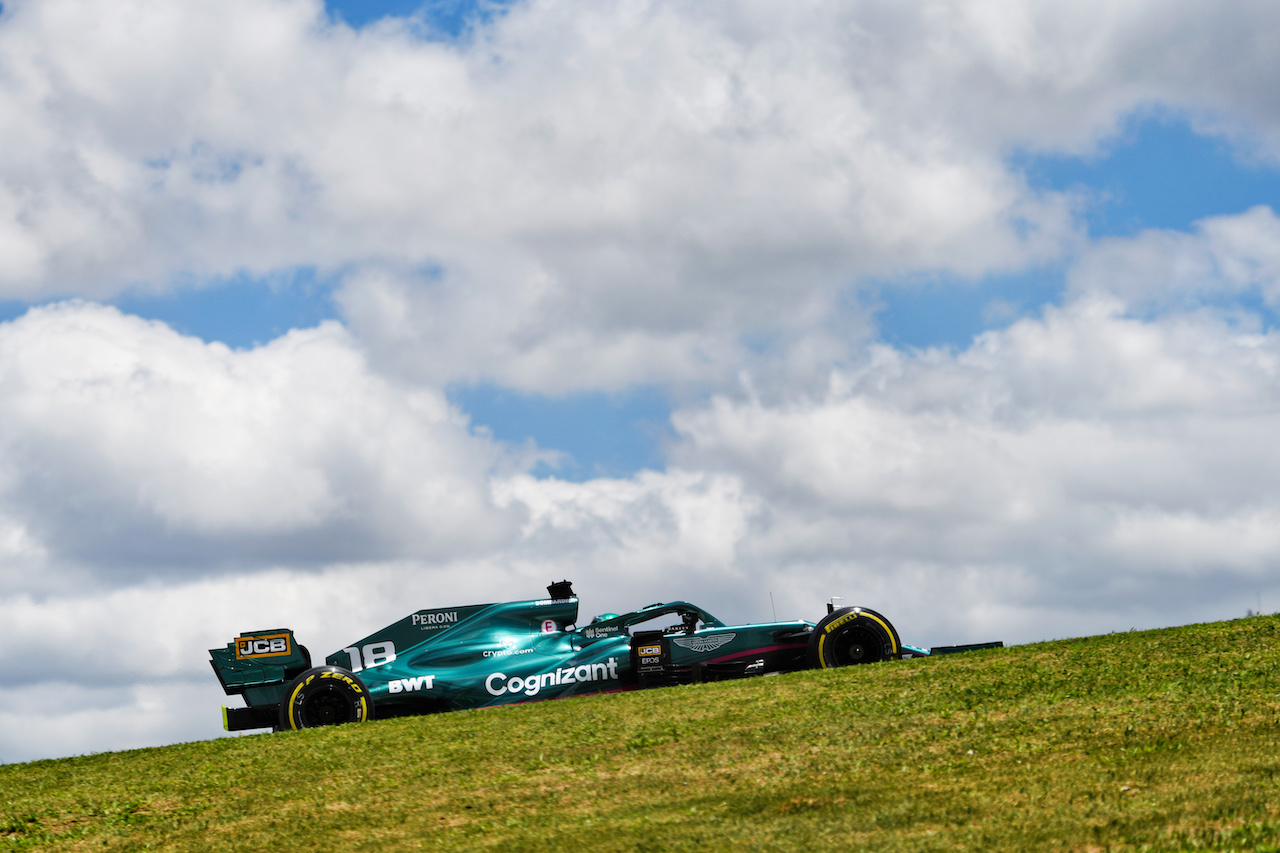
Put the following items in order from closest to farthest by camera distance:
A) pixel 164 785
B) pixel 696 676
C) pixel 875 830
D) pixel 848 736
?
pixel 875 830 < pixel 848 736 < pixel 164 785 < pixel 696 676

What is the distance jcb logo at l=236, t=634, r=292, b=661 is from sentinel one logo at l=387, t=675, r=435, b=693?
66.9 inches

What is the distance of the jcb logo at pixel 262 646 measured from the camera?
1648cm

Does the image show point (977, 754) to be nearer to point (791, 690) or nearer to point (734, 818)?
point (734, 818)

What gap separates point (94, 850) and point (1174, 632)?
1275 centimetres

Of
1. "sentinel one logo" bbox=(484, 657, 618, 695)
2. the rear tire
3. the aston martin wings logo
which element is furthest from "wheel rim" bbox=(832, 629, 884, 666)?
"sentinel one logo" bbox=(484, 657, 618, 695)

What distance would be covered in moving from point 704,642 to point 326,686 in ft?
17.2

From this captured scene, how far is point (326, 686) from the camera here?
15.7 m

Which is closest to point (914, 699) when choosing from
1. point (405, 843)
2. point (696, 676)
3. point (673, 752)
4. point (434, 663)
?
point (673, 752)

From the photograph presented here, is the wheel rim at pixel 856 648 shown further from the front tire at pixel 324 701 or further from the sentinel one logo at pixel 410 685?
the front tire at pixel 324 701

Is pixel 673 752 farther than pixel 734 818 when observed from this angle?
Yes

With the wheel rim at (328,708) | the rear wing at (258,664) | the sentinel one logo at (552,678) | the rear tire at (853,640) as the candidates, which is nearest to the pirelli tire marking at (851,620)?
the rear tire at (853,640)

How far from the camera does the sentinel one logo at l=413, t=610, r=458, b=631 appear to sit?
16938mm

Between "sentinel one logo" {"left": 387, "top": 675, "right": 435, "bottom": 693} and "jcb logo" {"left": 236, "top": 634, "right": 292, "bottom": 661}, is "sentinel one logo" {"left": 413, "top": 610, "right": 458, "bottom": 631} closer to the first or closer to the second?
"sentinel one logo" {"left": 387, "top": 675, "right": 435, "bottom": 693}

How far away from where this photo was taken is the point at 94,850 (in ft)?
32.5
